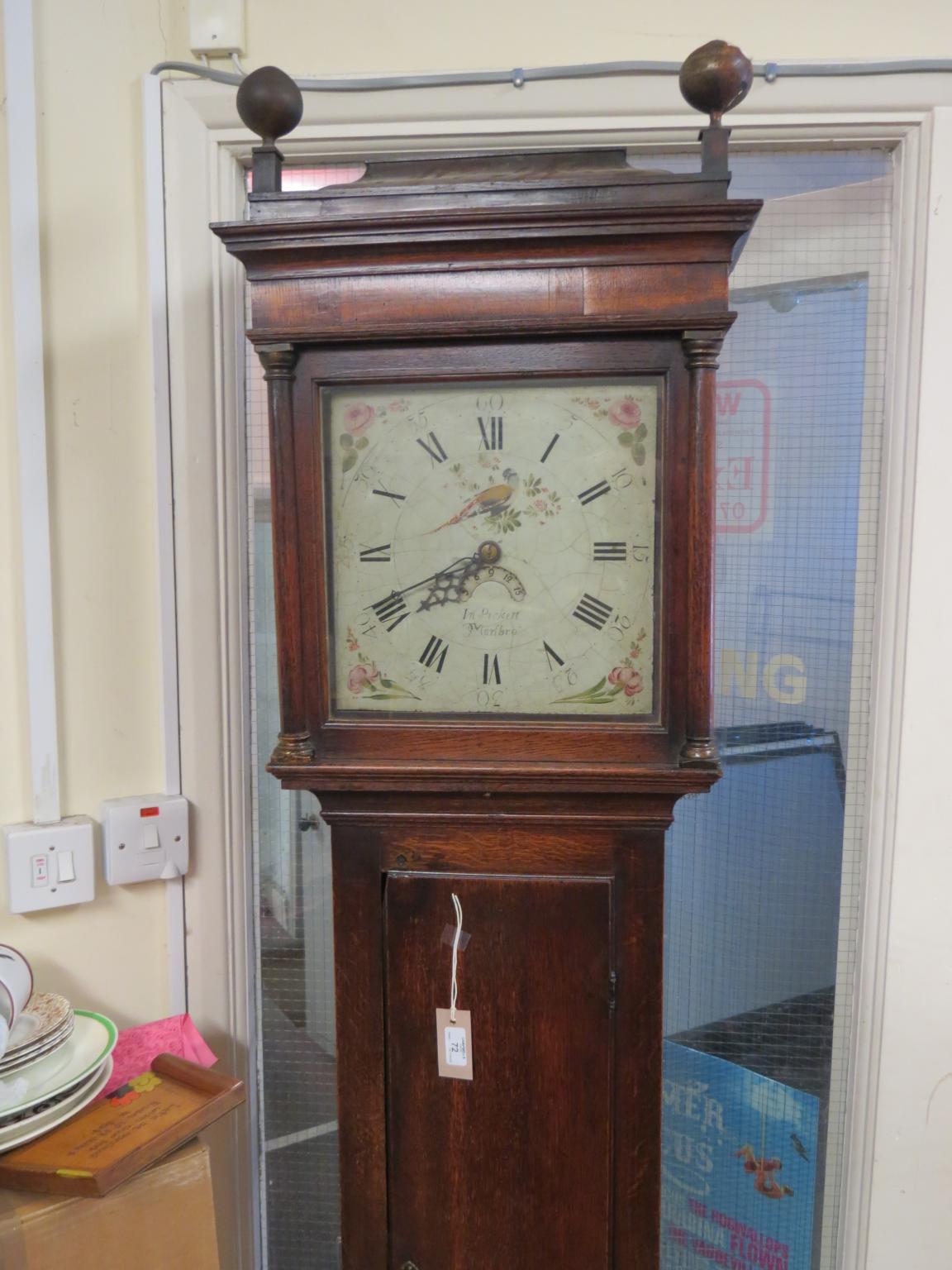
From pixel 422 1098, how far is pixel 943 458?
106 centimetres

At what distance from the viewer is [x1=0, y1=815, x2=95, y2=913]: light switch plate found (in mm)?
1149

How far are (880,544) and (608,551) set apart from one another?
568 mm

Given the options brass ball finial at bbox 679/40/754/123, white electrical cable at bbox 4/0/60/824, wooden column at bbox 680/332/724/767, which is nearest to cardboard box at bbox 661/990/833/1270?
wooden column at bbox 680/332/724/767

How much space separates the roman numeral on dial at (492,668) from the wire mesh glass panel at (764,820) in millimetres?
528

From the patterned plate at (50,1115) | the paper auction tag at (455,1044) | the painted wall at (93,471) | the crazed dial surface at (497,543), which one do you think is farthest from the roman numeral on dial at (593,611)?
the patterned plate at (50,1115)

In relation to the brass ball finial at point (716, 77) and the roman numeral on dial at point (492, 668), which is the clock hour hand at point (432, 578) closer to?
the roman numeral on dial at point (492, 668)

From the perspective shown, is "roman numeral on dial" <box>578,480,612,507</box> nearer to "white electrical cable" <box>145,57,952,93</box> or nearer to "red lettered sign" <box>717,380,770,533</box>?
"red lettered sign" <box>717,380,770,533</box>

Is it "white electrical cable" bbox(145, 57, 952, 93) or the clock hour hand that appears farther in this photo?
"white electrical cable" bbox(145, 57, 952, 93)

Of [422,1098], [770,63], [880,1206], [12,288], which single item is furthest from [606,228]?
[880,1206]

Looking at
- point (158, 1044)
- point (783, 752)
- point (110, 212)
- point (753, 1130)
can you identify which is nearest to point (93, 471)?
point (110, 212)

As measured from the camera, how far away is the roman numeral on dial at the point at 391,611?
3.01 feet

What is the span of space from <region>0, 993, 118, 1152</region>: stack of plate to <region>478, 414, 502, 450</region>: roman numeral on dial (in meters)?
0.82

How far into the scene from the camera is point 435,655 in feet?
3.01

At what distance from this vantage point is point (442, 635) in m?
0.91
